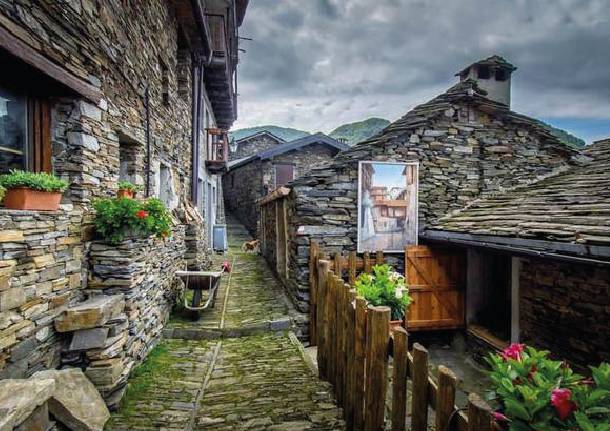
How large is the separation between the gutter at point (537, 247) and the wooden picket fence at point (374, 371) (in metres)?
2.36

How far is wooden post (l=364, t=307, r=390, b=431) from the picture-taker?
228 cm

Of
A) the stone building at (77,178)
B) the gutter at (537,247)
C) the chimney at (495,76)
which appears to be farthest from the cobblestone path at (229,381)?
the chimney at (495,76)

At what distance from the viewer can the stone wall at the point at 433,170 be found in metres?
5.91

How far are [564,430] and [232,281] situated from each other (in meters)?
7.87

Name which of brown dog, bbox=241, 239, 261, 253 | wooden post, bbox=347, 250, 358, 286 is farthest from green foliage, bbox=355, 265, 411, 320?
brown dog, bbox=241, 239, 261, 253

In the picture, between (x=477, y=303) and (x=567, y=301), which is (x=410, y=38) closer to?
(x=477, y=303)

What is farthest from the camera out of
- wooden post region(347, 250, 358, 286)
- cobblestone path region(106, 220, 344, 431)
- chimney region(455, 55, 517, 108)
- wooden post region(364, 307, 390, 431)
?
chimney region(455, 55, 517, 108)

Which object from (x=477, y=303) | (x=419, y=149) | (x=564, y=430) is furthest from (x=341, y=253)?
(x=564, y=430)

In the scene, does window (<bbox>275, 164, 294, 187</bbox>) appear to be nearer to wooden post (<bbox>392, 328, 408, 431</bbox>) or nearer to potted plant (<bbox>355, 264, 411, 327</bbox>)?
potted plant (<bbox>355, 264, 411, 327</bbox>)

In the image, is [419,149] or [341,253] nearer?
[341,253]

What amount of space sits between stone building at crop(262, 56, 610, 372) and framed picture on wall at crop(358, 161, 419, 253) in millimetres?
153

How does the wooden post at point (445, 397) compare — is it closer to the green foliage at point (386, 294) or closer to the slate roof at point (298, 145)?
the green foliage at point (386, 294)

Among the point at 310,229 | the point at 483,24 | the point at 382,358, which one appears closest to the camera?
the point at 382,358

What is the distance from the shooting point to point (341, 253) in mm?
6031
